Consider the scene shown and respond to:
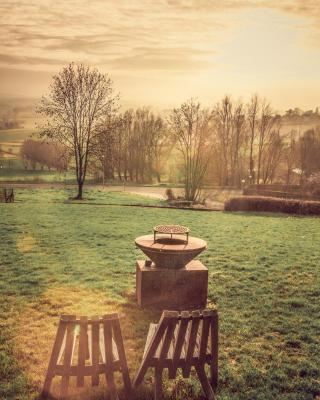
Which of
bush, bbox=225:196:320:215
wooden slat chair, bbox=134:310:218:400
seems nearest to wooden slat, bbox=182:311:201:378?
wooden slat chair, bbox=134:310:218:400

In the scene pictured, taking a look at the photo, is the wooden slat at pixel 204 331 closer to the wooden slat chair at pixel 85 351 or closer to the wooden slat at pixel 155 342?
the wooden slat at pixel 155 342

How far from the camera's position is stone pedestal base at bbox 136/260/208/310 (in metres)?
7.23

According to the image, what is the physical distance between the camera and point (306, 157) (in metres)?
58.2

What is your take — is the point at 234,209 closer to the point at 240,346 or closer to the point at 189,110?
the point at 189,110

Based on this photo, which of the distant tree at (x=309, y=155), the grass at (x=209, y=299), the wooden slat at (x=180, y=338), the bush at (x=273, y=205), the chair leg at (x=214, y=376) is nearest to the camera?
the wooden slat at (x=180, y=338)

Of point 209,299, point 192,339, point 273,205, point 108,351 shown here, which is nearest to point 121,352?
point 108,351

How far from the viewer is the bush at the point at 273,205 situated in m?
22.4

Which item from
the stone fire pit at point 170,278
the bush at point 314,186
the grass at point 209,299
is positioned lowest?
the grass at point 209,299

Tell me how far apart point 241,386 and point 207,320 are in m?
1.44

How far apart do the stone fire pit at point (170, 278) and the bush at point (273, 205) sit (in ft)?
55.4

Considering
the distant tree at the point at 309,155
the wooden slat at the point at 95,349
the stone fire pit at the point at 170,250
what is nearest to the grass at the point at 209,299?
the wooden slat at the point at 95,349

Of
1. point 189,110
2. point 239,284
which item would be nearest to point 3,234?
point 239,284

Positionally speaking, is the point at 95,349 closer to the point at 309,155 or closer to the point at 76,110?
the point at 76,110

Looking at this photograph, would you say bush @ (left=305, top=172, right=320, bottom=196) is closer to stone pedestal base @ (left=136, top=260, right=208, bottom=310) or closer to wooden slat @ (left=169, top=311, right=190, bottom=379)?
stone pedestal base @ (left=136, top=260, right=208, bottom=310)
